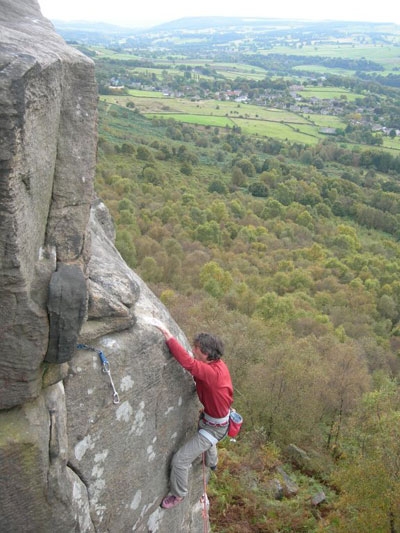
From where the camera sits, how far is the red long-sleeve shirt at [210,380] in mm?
7141

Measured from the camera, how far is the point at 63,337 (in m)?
5.39

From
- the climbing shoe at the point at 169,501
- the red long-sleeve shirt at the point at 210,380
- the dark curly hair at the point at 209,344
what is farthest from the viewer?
the climbing shoe at the point at 169,501

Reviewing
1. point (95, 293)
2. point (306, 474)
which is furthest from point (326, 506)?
point (95, 293)

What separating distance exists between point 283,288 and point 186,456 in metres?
45.5

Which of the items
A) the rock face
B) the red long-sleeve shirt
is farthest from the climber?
A: the rock face

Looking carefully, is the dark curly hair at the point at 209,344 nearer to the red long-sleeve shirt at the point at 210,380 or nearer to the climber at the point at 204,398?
the climber at the point at 204,398

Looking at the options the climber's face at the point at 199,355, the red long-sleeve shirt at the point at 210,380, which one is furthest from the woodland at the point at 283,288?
the climber's face at the point at 199,355

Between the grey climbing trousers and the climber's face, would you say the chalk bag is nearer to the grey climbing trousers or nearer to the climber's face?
the grey climbing trousers

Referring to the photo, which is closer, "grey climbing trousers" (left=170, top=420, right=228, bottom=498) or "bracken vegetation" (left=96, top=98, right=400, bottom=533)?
"grey climbing trousers" (left=170, top=420, right=228, bottom=498)

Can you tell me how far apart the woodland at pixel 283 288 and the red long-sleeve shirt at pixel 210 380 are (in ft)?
16.9

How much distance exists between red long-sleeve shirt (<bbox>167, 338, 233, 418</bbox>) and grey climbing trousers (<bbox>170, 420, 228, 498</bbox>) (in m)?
0.35

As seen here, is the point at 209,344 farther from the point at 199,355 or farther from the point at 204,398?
the point at 204,398

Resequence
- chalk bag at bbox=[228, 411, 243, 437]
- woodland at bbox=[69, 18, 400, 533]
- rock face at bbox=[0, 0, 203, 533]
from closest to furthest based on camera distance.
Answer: rock face at bbox=[0, 0, 203, 533], chalk bag at bbox=[228, 411, 243, 437], woodland at bbox=[69, 18, 400, 533]

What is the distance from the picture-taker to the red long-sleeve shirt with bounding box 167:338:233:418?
23.4ft
